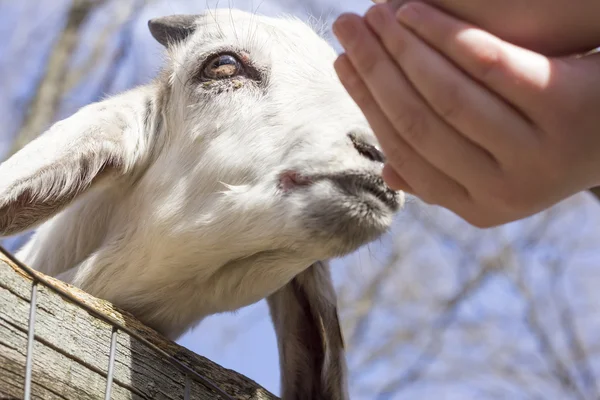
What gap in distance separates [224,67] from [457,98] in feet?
5.82

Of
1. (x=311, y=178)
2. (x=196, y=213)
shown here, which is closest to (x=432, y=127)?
(x=311, y=178)

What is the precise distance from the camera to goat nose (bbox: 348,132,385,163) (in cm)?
250

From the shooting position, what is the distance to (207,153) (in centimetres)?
302

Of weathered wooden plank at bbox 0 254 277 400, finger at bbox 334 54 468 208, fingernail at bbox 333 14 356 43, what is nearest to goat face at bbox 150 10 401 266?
weathered wooden plank at bbox 0 254 277 400

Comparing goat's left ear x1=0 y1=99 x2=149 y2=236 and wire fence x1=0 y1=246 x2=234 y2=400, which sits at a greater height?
goat's left ear x1=0 y1=99 x2=149 y2=236

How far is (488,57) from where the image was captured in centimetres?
145

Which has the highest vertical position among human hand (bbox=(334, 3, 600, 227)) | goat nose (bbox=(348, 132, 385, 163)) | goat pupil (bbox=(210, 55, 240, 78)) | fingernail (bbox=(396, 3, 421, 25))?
goat pupil (bbox=(210, 55, 240, 78))

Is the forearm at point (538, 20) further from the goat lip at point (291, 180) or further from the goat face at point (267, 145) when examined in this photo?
the goat lip at point (291, 180)

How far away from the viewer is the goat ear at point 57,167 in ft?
9.13

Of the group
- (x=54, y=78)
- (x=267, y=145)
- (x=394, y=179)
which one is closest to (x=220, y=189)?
(x=267, y=145)

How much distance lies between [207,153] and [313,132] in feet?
1.66

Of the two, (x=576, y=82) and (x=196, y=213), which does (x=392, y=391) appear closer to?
(x=196, y=213)

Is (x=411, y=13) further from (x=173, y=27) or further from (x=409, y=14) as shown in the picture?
(x=173, y=27)

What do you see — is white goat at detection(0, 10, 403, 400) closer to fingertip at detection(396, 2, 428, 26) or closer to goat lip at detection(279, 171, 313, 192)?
goat lip at detection(279, 171, 313, 192)
